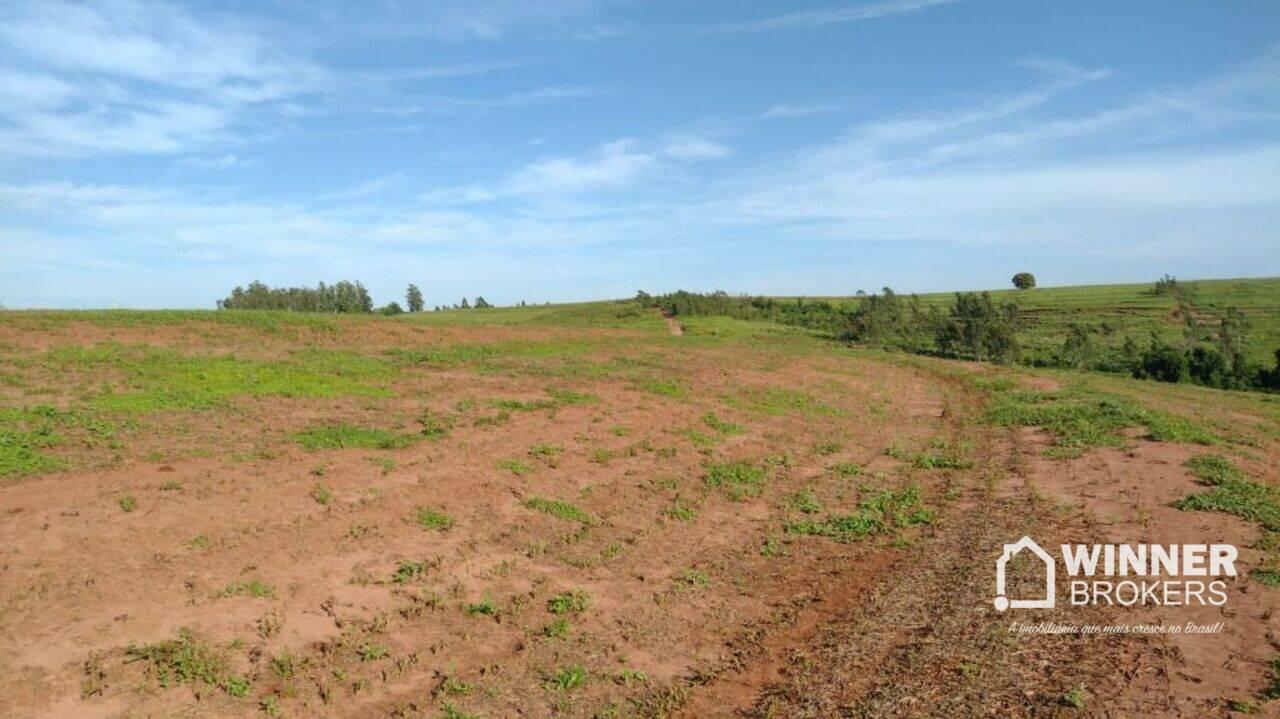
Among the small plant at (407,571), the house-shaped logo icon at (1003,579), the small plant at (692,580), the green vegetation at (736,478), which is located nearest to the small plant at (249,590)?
the small plant at (407,571)

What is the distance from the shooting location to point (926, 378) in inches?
1329

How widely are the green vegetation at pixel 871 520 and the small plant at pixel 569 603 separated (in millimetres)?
4248

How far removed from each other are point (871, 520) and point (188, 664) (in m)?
9.76

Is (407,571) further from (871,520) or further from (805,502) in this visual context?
(871,520)

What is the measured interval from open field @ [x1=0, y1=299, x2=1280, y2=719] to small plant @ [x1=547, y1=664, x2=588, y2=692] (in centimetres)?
4

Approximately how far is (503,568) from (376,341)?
2323cm

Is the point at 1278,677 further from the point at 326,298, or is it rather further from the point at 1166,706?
the point at 326,298

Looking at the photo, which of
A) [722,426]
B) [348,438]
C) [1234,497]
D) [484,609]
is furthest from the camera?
[722,426]

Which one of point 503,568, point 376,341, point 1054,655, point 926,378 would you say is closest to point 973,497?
point 1054,655

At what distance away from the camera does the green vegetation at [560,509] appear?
36.8 feet

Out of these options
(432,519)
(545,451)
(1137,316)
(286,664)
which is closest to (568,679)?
(286,664)
